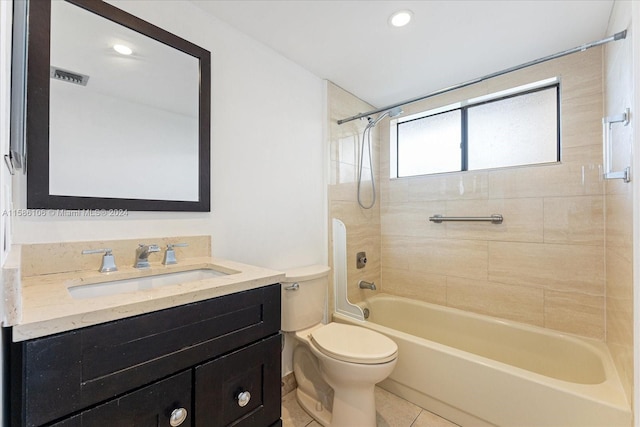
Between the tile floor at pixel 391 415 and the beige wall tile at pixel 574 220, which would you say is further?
the beige wall tile at pixel 574 220

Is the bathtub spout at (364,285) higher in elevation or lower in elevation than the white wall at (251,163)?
lower

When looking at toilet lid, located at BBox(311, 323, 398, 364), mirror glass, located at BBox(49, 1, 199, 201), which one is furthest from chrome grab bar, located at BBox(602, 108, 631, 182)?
mirror glass, located at BBox(49, 1, 199, 201)

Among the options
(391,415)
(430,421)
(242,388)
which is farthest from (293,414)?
(242,388)

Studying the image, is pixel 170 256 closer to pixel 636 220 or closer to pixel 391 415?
pixel 391 415

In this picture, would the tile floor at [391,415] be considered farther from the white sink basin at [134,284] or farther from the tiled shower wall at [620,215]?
the white sink basin at [134,284]

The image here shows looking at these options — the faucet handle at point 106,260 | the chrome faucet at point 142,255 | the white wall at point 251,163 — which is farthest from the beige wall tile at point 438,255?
the faucet handle at point 106,260

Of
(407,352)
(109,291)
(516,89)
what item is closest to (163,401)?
(109,291)

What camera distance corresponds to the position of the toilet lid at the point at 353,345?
4.59ft

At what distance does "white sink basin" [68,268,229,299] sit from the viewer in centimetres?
101

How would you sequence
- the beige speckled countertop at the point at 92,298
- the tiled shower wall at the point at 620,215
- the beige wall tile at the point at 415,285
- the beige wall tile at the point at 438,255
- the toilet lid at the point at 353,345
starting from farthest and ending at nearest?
the beige wall tile at the point at 415,285, the beige wall tile at the point at 438,255, the toilet lid at the point at 353,345, the tiled shower wall at the point at 620,215, the beige speckled countertop at the point at 92,298

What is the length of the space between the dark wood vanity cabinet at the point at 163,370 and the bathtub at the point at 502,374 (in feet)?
3.31

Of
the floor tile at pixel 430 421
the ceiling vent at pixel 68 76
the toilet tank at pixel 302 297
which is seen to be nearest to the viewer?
the ceiling vent at pixel 68 76

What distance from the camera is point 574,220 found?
180cm

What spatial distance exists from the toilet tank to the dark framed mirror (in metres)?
0.68
